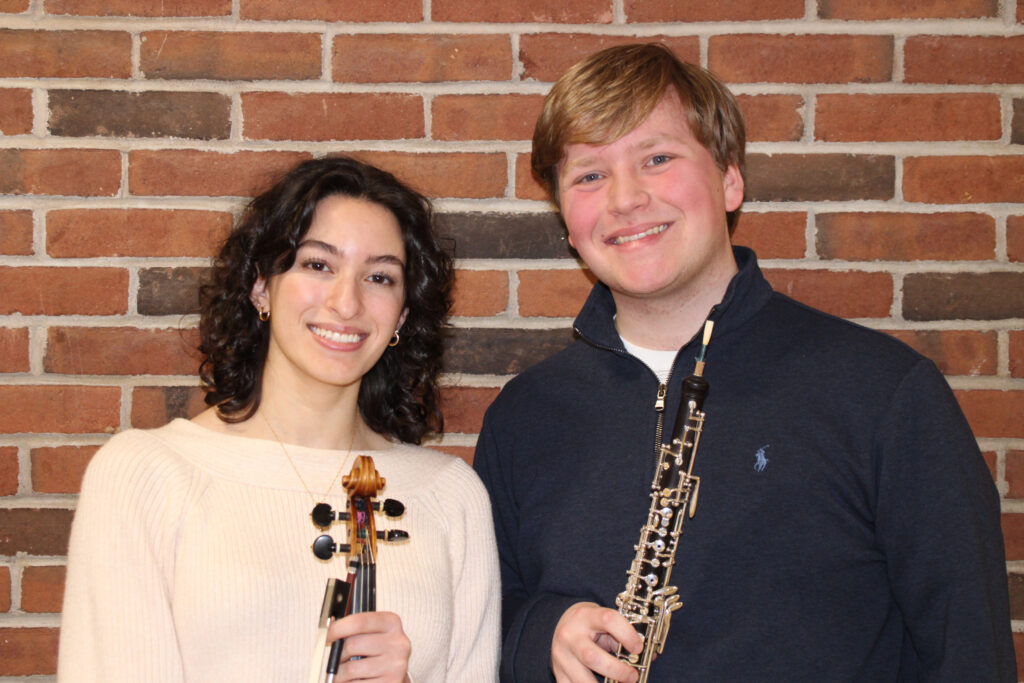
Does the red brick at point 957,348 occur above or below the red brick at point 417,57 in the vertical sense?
below

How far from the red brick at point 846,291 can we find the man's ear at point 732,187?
30cm

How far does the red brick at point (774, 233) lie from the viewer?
205cm

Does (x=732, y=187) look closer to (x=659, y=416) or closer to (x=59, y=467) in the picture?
(x=659, y=416)

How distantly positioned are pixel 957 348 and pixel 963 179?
1.29 feet

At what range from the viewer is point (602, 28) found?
2051mm

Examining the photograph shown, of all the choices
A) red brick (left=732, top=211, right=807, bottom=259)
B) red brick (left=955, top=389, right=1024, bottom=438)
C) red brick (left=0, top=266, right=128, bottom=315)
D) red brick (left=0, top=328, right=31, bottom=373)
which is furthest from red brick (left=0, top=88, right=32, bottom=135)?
red brick (left=955, top=389, right=1024, bottom=438)

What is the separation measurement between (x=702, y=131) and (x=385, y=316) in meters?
0.75

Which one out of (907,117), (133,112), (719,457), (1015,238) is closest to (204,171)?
(133,112)

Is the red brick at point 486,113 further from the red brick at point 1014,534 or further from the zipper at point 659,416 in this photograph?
the red brick at point 1014,534

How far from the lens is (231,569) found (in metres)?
1.59

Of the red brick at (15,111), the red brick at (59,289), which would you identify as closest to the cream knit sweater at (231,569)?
the red brick at (59,289)

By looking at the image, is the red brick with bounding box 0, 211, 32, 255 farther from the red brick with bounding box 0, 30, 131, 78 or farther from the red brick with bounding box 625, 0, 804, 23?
the red brick with bounding box 625, 0, 804, 23

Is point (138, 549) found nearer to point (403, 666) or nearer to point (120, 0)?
point (403, 666)

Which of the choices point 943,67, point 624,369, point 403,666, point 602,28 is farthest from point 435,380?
point 943,67
